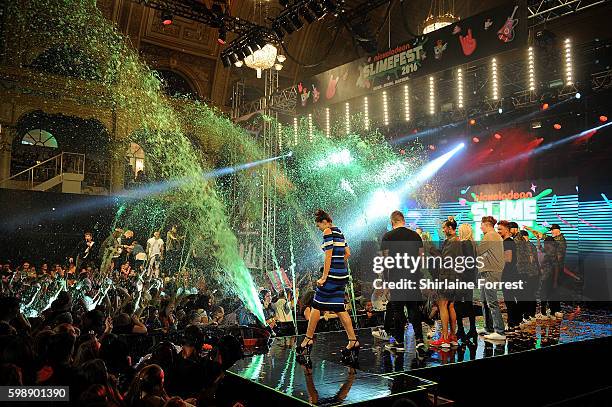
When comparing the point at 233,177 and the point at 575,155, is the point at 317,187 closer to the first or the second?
the point at 233,177

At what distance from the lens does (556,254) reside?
386 inches

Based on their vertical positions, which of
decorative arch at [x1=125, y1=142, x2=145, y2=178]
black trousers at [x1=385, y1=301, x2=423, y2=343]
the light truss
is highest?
the light truss

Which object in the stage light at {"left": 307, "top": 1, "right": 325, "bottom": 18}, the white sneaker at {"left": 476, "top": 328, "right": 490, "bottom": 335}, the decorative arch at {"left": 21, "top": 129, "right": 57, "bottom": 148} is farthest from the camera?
the decorative arch at {"left": 21, "top": 129, "right": 57, "bottom": 148}

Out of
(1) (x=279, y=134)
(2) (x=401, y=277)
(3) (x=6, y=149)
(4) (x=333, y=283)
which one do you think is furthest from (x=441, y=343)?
(3) (x=6, y=149)

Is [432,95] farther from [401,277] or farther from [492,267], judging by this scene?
[401,277]

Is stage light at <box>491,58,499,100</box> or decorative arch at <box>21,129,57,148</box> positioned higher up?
stage light at <box>491,58,499,100</box>

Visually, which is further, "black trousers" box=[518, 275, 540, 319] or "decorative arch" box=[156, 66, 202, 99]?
"decorative arch" box=[156, 66, 202, 99]

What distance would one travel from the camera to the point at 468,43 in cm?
1002

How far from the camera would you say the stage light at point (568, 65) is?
1106cm

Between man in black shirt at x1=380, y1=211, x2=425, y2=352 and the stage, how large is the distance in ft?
0.91

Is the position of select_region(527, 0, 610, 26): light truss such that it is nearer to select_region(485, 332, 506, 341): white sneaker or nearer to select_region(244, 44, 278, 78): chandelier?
select_region(244, 44, 278, 78): chandelier

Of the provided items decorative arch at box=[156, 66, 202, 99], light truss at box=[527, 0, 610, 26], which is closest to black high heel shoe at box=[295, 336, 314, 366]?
light truss at box=[527, 0, 610, 26]

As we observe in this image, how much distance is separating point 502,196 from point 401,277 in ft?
30.6

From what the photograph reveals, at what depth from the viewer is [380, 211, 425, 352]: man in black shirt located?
5.98 metres
